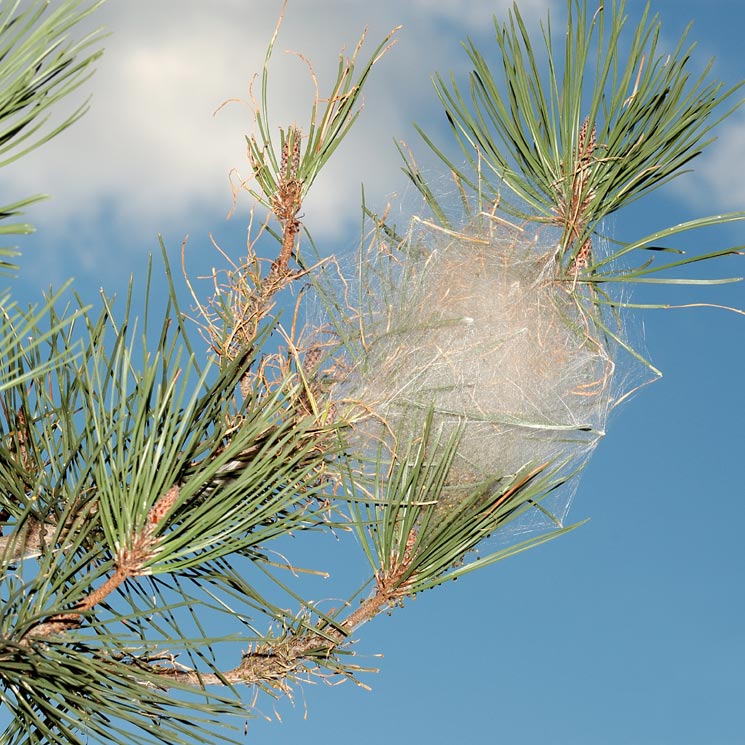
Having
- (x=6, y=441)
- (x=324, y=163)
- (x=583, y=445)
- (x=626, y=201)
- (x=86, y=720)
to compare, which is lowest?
(x=86, y=720)

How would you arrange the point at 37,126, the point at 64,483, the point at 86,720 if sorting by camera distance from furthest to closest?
the point at 64,483
the point at 86,720
the point at 37,126

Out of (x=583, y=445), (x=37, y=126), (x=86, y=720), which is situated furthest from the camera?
(x=583, y=445)

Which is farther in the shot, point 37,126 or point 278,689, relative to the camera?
point 278,689

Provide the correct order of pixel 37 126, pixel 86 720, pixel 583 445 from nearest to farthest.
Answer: pixel 37 126
pixel 86 720
pixel 583 445

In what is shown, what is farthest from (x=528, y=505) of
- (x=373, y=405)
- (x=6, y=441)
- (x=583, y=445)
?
(x=6, y=441)

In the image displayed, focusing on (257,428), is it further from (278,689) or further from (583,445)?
(583,445)

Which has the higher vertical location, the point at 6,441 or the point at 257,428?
the point at 257,428

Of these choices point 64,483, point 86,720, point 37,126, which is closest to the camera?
point 37,126

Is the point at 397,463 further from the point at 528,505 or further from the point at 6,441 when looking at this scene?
the point at 6,441

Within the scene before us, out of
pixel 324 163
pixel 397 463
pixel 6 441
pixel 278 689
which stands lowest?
pixel 278 689

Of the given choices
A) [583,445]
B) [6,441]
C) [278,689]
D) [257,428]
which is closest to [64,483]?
[6,441]
